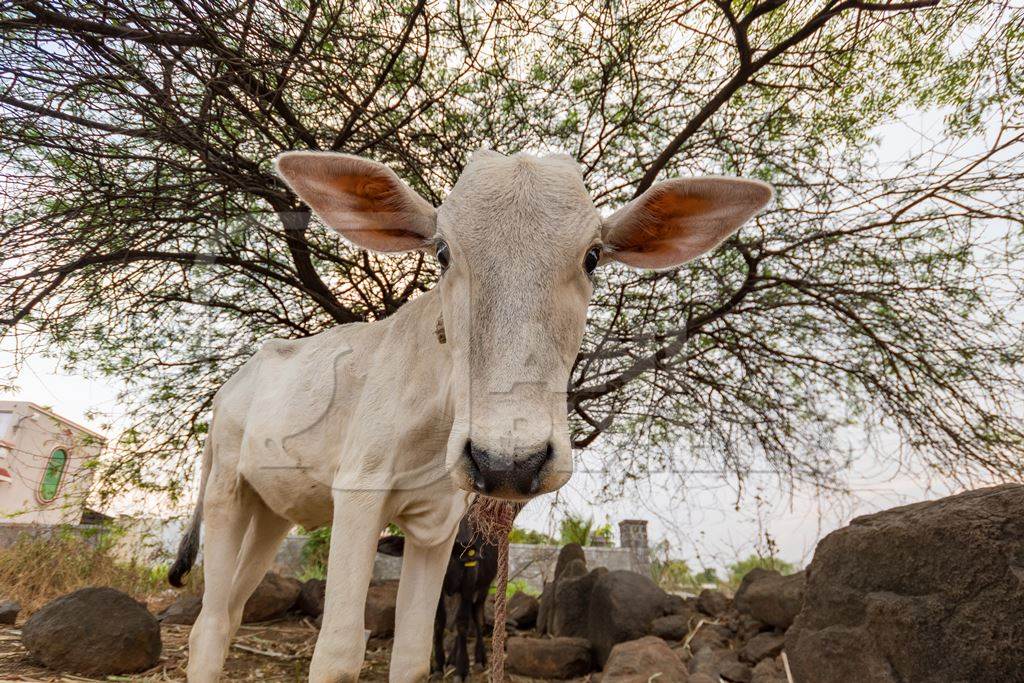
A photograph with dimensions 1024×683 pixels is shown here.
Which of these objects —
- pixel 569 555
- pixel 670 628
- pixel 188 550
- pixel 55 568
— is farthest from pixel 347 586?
pixel 55 568

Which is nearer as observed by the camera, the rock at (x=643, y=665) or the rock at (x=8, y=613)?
the rock at (x=643, y=665)

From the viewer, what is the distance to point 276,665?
4.78 metres

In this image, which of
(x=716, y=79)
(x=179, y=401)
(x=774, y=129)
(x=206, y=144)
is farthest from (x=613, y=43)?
(x=179, y=401)

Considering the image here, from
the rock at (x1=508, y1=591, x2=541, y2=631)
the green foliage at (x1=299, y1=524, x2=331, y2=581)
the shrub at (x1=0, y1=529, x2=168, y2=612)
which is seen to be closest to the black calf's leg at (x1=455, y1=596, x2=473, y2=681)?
the rock at (x1=508, y1=591, x2=541, y2=631)

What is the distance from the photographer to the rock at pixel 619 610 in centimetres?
498

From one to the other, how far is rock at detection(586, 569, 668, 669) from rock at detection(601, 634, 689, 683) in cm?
128

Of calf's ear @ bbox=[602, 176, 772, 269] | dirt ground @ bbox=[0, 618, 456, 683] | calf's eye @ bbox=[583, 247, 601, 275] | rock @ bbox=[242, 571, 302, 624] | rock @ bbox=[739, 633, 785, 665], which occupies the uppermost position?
calf's ear @ bbox=[602, 176, 772, 269]

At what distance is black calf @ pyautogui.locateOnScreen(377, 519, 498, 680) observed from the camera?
480cm

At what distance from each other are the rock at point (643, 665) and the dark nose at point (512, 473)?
246 centimetres

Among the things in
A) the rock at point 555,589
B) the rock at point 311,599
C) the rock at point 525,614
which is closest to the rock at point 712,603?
the rock at point 555,589

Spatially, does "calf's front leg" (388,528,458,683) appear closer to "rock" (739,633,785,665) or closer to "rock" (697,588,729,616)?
"rock" (739,633,785,665)

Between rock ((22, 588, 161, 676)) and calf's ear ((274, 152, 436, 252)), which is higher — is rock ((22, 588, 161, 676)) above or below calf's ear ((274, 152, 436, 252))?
below

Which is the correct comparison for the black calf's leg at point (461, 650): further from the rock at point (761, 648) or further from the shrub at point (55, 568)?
the shrub at point (55, 568)

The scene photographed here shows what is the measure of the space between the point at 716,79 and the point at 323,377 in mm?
3828
